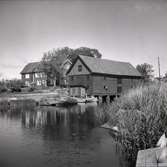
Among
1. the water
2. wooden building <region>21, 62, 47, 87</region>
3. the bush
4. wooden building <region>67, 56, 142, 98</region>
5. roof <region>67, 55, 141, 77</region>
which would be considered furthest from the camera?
wooden building <region>21, 62, 47, 87</region>

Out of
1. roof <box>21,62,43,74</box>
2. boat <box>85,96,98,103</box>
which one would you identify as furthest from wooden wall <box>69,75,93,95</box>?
roof <box>21,62,43,74</box>

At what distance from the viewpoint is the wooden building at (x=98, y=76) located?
Result: 41.9m

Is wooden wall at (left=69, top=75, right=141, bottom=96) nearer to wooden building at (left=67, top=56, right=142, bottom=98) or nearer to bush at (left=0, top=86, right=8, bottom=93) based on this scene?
wooden building at (left=67, top=56, right=142, bottom=98)

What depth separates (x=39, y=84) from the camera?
65.6 metres

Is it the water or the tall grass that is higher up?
the tall grass

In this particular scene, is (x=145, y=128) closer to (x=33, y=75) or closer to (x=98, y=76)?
(x=98, y=76)

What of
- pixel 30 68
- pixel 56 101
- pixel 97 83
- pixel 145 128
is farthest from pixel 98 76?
pixel 145 128

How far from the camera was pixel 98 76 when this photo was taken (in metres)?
42.4

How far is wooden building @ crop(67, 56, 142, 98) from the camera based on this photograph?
41.9 metres

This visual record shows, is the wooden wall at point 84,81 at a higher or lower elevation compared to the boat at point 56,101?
higher

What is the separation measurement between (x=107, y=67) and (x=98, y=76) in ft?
13.7

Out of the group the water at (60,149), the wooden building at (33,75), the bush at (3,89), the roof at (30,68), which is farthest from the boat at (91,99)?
the roof at (30,68)

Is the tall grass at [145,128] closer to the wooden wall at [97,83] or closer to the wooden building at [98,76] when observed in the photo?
the wooden building at [98,76]

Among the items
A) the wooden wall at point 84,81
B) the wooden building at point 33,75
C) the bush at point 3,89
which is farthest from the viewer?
the wooden building at point 33,75
